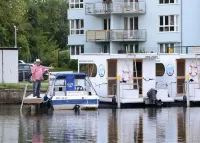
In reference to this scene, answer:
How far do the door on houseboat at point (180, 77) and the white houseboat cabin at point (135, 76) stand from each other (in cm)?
11

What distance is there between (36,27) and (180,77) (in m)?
69.1

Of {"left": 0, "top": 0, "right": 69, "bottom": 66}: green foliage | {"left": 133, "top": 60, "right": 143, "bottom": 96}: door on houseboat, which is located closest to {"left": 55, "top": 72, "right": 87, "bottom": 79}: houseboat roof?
{"left": 133, "top": 60, "right": 143, "bottom": 96}: door on houseboat

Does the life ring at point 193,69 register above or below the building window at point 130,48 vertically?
below

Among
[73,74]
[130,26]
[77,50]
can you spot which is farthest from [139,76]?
[77,50]

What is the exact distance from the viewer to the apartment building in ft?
252

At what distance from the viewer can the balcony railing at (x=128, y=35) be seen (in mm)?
78625

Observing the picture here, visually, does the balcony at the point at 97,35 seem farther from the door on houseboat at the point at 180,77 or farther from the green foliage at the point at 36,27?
the door on houseboat at the point at 180,77

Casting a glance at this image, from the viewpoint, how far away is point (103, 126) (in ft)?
111

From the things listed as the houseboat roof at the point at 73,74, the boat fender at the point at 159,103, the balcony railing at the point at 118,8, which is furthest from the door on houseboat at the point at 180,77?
the balcony railing at the point at 118,8

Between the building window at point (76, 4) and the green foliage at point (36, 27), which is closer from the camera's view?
the green foliage at point (36, 27)

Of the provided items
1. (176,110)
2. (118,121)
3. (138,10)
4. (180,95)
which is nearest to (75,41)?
(138,10)

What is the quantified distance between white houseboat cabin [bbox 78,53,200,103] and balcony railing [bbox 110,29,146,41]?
28.4 m

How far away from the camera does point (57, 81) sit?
45375 mm

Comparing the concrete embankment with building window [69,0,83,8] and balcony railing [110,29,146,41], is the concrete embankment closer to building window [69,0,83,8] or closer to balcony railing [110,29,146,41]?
balcony railing [110,29,146,41]
